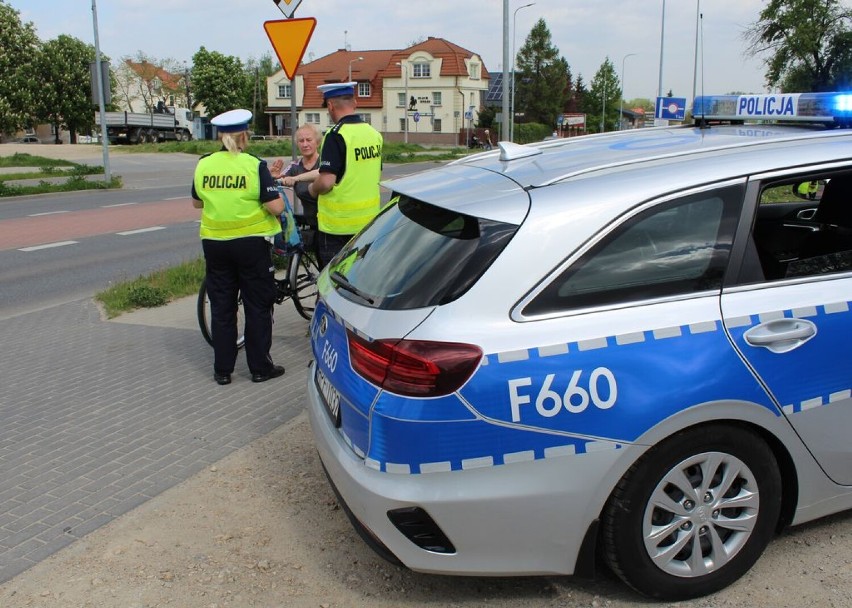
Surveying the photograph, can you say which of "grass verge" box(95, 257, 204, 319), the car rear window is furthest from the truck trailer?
the car rear window

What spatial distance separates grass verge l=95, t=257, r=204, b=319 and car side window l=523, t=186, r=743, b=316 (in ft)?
20.6

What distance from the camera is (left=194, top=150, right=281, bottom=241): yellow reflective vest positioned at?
5.05 metres

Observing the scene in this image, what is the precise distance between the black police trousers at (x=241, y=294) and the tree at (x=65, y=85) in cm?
6587

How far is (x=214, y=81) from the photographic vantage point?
298 feet

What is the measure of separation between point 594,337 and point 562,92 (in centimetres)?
10070

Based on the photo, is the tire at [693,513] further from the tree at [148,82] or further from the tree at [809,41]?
the tree at [148,82]

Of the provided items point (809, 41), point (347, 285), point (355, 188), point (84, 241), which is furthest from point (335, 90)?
point (809, 41)

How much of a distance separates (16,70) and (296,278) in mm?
63182

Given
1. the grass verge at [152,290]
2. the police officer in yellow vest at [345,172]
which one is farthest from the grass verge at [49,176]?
the police officer in yellow vest at [345,172]

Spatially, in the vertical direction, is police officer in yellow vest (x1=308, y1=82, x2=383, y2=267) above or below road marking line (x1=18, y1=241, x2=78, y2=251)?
above

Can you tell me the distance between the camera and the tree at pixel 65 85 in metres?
63.5

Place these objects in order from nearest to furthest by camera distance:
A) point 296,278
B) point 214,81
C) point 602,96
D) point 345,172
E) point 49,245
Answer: point 345,172, point 296,278, point 49,245, point 214,81, point 602,96

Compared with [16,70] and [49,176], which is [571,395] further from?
[16,70]

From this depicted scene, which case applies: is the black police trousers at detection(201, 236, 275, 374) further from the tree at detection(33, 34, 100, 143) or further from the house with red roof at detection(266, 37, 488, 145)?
the house with red roof at detection(266, 37, 488, 145)
